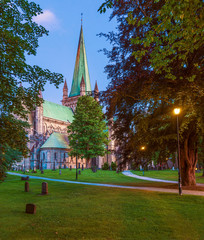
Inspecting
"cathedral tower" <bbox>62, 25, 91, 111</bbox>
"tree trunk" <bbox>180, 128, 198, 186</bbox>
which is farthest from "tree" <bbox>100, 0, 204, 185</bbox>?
"cathedral tower" <bbox>62, 25, 91, 111</bbox>

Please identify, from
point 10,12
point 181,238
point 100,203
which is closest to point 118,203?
point 100,203

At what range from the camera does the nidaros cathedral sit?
58.8 meters

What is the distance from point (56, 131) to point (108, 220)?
66.6 meters

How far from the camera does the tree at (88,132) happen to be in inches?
1721

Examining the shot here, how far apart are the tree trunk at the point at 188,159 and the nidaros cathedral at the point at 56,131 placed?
99.4 ft

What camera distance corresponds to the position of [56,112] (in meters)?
78.5

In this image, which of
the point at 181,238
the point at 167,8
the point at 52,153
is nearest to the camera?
the point at 181,238

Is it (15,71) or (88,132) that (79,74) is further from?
(15,71)

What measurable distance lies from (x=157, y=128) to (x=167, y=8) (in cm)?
1139

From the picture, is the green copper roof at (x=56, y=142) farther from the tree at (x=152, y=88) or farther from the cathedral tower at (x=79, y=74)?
the tree at (x=152, y=88)

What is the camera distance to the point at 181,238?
22.1 ft

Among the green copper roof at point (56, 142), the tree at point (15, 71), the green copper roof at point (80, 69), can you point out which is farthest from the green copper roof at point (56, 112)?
the tree at point (15, 71)

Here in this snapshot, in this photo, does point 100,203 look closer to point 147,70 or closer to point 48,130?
point 147,70

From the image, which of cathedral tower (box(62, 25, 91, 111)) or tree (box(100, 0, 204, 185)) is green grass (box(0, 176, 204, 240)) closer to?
tree (box(100, 0, 204, 185))
